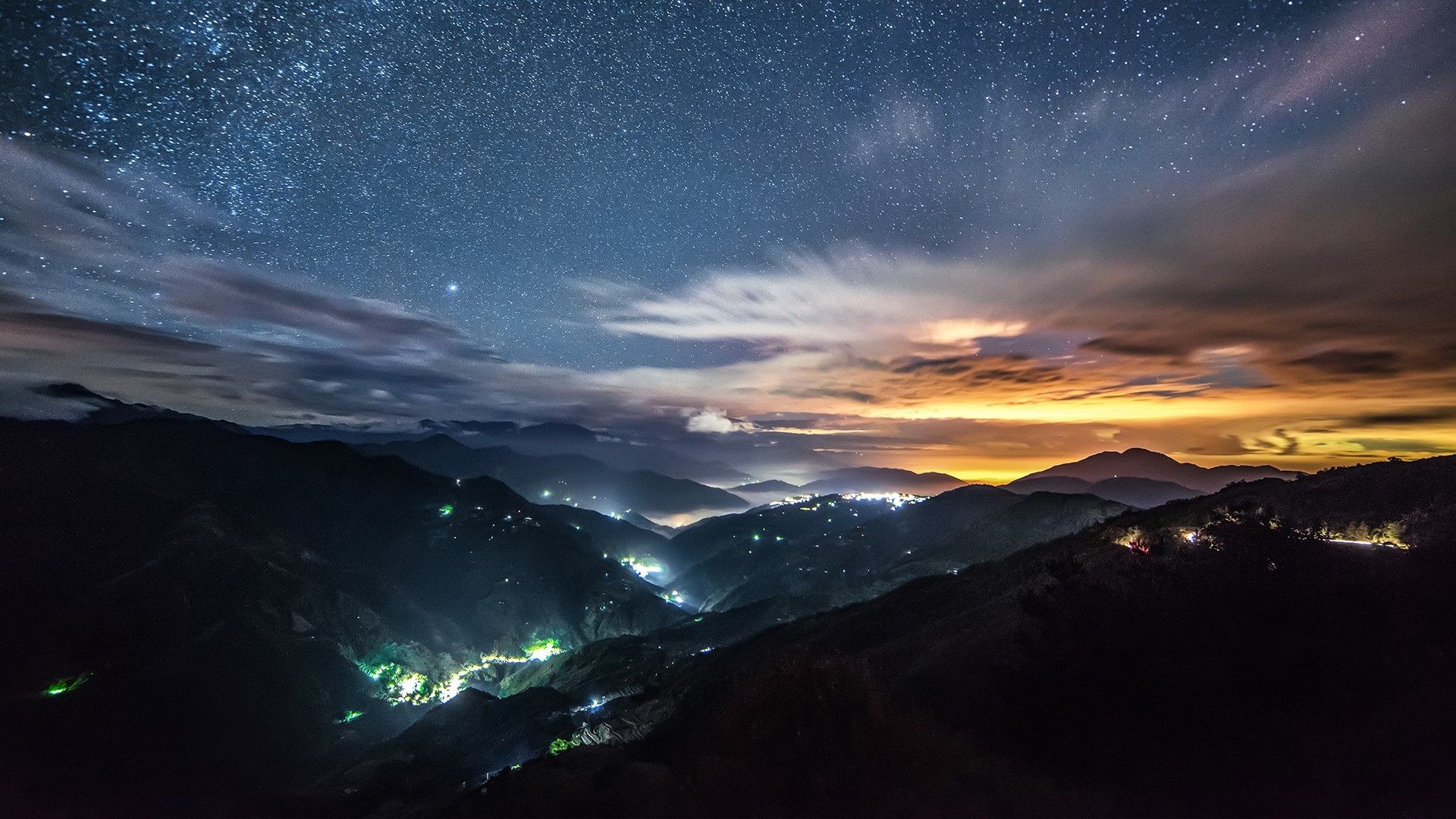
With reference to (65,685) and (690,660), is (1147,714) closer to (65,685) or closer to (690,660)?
(690,660)

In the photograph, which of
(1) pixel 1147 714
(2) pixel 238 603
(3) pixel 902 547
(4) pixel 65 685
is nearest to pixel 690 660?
(1) pixel 1147 714

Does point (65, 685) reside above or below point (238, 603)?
below

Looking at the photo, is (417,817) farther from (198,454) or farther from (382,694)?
(198,454)

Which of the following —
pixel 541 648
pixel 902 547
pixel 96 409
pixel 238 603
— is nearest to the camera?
pixel 238 603

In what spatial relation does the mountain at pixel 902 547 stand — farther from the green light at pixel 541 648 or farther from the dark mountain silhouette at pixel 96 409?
the dark mountain silhouette at pixel 96 409

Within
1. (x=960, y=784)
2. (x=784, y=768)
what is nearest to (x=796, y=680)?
(x=784, y=768)

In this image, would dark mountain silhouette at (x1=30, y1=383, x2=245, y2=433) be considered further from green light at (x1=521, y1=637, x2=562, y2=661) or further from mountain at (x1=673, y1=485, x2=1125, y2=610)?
mountain at (x1=673, y1=485, x2=1125, y2=610)
